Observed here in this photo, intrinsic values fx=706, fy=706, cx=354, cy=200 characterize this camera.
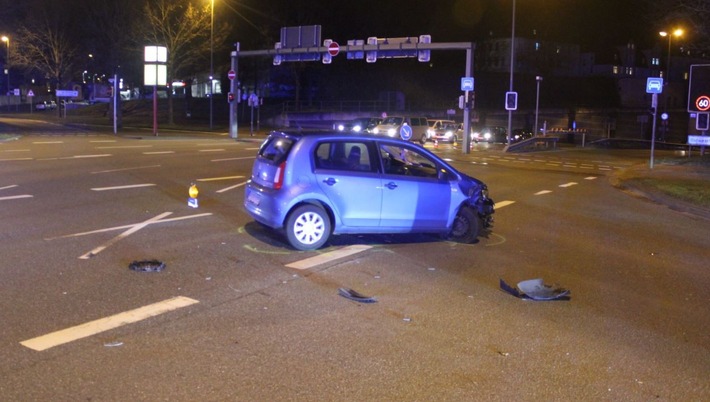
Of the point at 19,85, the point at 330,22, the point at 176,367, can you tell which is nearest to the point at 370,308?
the point at 176,367

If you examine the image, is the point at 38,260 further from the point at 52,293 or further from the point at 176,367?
the point at 176,367

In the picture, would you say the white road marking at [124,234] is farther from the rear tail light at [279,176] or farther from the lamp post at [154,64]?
the lamp post at [154,64]

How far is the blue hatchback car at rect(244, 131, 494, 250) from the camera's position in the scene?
9.55 metres

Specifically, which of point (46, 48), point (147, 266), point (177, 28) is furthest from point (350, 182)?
point (46, 48)

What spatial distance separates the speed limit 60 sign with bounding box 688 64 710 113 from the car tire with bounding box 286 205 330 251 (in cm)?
2033

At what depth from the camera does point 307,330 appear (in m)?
6.30

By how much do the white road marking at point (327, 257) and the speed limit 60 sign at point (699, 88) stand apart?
19820 mm

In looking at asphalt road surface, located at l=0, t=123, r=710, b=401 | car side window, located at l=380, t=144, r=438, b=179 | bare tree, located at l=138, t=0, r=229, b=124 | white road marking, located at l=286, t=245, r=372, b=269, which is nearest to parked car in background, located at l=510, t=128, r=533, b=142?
bare tree, located at l=138, t=0, r=229, b=124

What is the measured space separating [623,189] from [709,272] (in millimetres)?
11353

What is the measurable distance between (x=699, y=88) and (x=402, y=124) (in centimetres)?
1901

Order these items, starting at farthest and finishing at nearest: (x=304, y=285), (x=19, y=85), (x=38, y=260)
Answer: (x=19, y=85) → (x=38, y=260) → (x=304, y=285)

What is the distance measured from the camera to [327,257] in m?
9.30

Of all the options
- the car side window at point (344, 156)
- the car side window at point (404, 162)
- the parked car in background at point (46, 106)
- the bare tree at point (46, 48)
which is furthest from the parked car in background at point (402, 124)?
the parked car in background at point (46, 106)

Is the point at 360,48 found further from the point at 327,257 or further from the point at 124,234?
the point at 327,257
